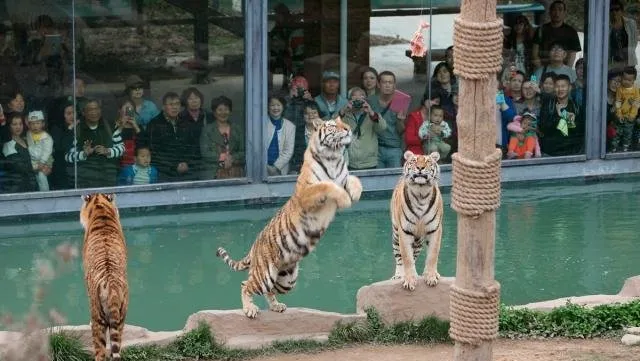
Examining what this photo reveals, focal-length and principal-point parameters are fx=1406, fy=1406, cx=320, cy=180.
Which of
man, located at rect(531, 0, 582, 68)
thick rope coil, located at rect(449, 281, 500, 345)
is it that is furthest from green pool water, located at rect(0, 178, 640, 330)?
thick rope coil, located at rect(449, 281, 500, 345)

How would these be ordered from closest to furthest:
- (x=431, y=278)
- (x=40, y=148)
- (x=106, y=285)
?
(x=106, y=285)
(x=431, y=278)
(x=40, y=148)

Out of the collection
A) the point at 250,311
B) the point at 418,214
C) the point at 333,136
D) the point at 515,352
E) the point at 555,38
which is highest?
the point at 555,38

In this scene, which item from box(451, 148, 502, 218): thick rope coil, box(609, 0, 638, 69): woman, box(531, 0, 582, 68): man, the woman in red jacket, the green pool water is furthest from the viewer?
box(609, 0, 638, 69): woman

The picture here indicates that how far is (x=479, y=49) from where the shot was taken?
5.80m

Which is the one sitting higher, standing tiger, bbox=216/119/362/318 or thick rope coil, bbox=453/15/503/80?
thick rope coil, bbox=453/15/503/80

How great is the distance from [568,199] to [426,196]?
4092 mm

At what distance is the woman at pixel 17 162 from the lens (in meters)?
11.1

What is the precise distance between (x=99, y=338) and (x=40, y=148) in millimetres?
4357

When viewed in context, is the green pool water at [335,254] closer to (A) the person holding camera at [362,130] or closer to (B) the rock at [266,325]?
(A) the person holding camera at [362,130]

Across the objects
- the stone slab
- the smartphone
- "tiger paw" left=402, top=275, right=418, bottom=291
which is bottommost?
the stone slab

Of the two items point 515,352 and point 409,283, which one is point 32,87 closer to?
point 409,283

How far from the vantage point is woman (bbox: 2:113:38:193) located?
1109 centimetres

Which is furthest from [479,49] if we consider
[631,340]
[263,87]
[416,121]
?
[416,121]

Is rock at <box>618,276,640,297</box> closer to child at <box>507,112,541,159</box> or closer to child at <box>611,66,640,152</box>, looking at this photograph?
child at <box>507,112,541,159</box>
